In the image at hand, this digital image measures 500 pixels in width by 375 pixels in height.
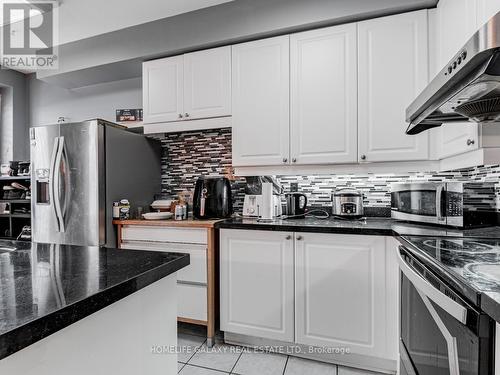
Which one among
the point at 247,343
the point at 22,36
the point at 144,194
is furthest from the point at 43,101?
the point at 247,343

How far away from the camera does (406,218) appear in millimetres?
1866

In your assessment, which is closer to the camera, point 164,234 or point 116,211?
point 164,234

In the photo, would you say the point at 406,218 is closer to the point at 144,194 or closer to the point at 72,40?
the point at 144,194

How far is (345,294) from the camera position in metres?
1.76

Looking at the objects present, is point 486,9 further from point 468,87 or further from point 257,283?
point 257,283

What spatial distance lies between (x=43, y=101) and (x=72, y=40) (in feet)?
3.93

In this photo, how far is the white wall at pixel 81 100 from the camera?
3127mm

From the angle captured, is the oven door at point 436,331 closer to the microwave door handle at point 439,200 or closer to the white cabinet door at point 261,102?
the microwave door handle at point 439,200

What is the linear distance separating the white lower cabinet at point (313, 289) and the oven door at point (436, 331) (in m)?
0.35

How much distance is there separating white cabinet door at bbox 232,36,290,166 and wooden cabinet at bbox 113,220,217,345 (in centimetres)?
64

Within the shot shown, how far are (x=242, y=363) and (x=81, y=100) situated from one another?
10.8ft

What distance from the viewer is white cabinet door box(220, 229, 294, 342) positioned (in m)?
1.89

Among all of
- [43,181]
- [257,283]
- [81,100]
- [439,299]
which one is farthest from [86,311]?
[81,100]

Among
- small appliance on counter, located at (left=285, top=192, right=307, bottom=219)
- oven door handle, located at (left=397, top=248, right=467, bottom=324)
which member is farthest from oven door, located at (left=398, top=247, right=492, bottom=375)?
small appliance on counter, located at (left=285, top=192, right=307, bottom=219)
